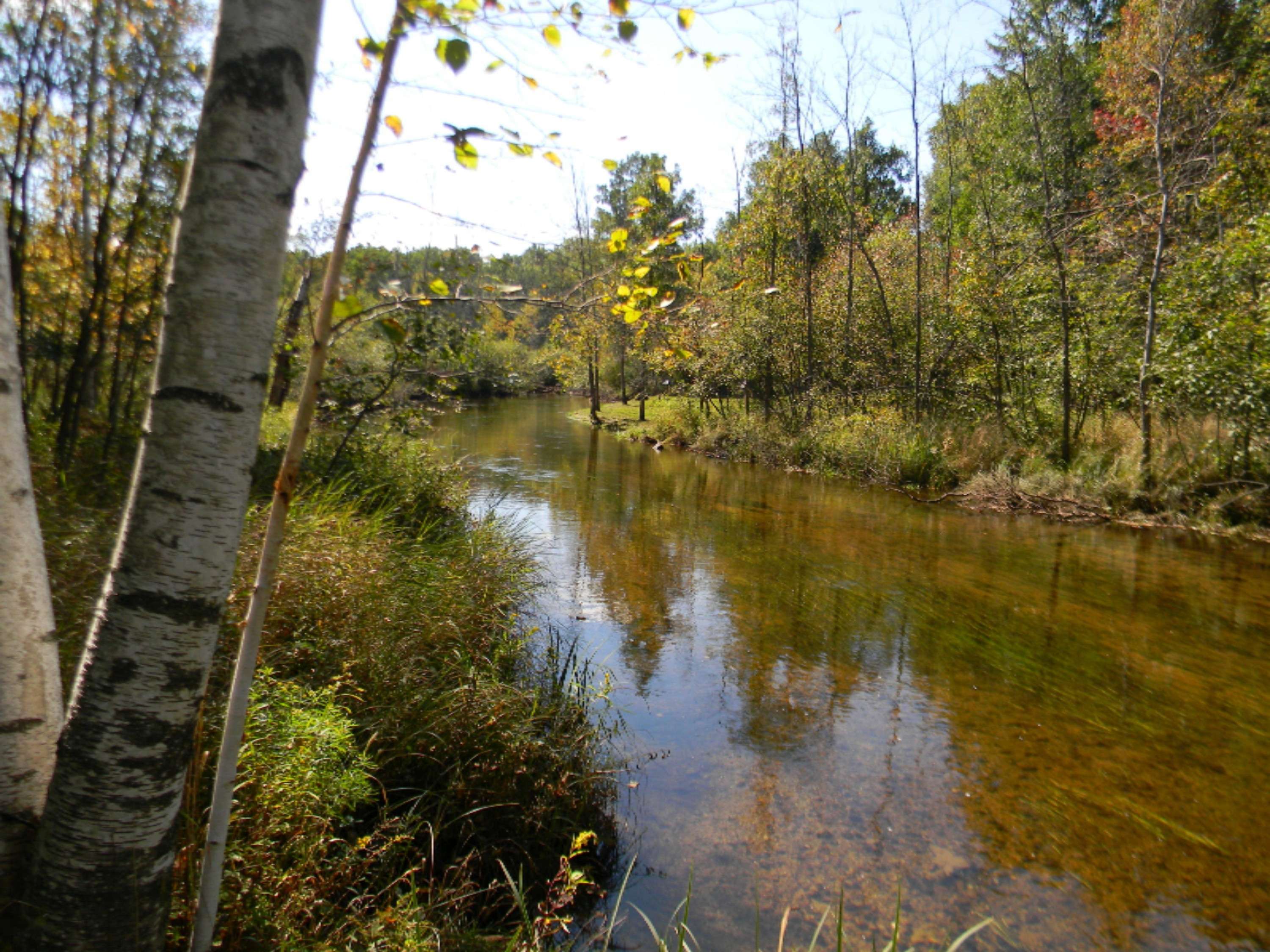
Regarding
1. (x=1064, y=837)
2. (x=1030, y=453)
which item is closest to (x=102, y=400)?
(x=1064, y=837)

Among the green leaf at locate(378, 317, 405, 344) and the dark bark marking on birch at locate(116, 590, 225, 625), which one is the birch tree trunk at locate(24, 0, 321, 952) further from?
the green leaf at locate(378, 317, 405, 344)

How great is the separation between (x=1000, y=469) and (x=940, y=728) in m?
8.72

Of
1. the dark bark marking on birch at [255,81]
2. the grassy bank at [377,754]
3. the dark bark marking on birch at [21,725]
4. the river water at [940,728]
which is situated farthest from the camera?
the river water at [940,728]

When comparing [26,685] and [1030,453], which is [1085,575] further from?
[26,685]

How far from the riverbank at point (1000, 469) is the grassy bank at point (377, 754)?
30.3 feet

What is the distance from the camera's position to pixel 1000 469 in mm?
12352

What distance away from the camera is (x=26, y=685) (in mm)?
1630

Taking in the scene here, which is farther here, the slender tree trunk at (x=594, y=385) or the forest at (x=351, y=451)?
the slender tree trunk at (x=594, y=385)

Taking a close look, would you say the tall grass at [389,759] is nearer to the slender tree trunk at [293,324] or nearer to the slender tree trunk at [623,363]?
the slender tree trunk at [293,324]

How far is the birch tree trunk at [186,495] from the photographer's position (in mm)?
1479

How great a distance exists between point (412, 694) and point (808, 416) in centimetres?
1474

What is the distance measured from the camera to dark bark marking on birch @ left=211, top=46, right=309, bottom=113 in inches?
57.8

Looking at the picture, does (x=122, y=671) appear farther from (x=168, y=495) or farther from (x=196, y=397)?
(x=196, y=397)

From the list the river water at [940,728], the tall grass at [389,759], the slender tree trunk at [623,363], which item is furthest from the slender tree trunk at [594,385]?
the tall grass at [389,759]
